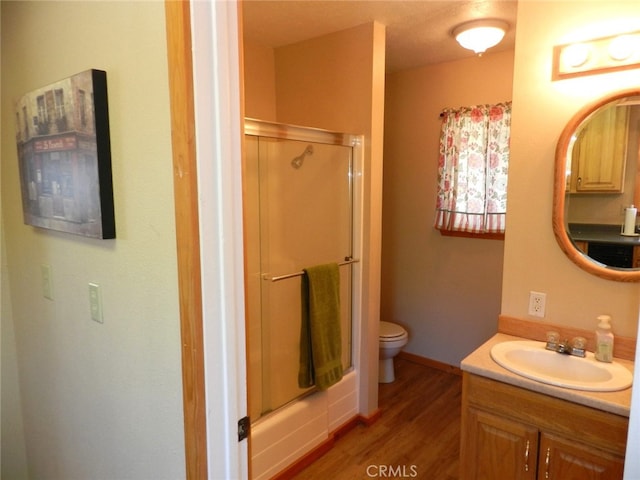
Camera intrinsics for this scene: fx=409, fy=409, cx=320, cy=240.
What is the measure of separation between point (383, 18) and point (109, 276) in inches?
79.0

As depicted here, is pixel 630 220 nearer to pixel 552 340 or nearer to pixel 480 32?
pixel 552 340

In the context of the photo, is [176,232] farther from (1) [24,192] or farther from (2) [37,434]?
(2) [37,434]

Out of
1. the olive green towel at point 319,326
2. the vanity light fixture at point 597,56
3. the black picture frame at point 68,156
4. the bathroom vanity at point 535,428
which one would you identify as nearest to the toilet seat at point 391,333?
the olive green towel at point 319,326

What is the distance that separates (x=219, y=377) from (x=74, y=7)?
3.57 ft

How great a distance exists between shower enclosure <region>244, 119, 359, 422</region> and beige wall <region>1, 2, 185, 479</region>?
781mm

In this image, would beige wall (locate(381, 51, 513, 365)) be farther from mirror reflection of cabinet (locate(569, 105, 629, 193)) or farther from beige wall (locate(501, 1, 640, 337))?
mirror reflection of cabinet (locate(569, 105, 629, 193))

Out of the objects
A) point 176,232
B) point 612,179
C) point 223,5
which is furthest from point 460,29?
point 176,232

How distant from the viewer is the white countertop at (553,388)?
1.33 meters

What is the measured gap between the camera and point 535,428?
149 cm

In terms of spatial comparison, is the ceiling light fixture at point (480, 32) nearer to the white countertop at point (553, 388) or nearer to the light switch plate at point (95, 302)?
the white countertop at point (553, 388)

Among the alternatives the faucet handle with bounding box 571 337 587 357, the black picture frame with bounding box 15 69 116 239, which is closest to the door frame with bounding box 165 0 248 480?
the black picture frame with bounding box 15 69 116 239

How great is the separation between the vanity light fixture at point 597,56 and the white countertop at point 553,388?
116cm

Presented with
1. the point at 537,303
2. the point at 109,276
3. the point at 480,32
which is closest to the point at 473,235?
the point at 537,303

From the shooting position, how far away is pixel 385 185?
3.57m
